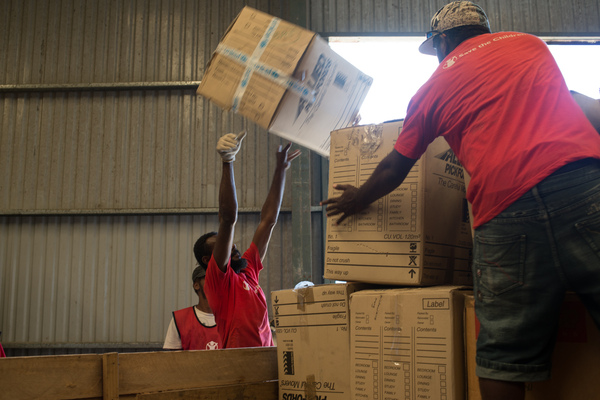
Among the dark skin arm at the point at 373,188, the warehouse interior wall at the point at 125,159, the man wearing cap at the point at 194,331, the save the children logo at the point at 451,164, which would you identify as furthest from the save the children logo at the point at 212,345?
the warehouse interior wall at the point at 125,159

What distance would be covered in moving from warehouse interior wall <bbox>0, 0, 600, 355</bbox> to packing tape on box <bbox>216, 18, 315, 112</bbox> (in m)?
3.19

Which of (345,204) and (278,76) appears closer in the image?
(345,204)

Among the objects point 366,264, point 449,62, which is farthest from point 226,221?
point 449,62

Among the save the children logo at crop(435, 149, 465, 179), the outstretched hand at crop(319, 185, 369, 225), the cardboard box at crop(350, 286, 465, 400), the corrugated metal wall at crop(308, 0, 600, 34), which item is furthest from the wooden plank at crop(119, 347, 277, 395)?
the corrugated metal wall at crop(308, 0, 600, 34)

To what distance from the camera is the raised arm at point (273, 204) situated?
134 inches

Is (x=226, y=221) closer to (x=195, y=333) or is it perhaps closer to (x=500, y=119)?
(x=195, y=333)

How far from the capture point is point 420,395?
171cm

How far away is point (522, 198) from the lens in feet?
4.70

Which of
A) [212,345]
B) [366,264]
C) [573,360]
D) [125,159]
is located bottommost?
[212,345]

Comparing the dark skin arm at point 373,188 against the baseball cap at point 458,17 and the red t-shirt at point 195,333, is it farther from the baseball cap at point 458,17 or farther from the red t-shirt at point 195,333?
the red t-shirt at point 195,333

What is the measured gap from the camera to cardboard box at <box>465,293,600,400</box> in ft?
5.06

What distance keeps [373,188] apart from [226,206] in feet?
3.82

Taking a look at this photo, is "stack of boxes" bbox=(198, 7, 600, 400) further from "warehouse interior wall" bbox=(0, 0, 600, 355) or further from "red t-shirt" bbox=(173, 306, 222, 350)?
"warehouse interior wall" bbox=(0, 0, 600, 355)

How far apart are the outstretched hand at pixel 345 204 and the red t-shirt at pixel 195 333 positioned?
1.74m
